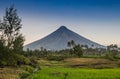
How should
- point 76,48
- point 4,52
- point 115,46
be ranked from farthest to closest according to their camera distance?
point 115,46, point 76,48, point 4,52

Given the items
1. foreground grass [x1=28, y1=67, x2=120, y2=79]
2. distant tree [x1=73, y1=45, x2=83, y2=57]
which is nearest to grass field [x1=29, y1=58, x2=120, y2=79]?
foreground grass [x1=28, y1=67, x2=120, y2=79]

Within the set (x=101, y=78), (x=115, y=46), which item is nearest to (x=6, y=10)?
(x=101, y=78)

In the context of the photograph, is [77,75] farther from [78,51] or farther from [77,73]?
[78,51]

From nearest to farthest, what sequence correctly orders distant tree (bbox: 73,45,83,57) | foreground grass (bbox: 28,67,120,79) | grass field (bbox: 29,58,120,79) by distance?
foreground grass (bbox: 28,67,120,79) < grass field (bbox: 29,58,120,79) < distant tree (bbox: 73,45,83,57)

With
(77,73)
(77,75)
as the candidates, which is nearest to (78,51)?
(77,73)

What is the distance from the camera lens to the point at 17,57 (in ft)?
154

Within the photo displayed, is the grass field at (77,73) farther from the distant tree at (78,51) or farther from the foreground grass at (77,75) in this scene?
the distant tree at (78,51)

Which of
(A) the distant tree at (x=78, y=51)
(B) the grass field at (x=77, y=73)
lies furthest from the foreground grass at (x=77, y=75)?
(A) the distant tree at (x=78, y=51)

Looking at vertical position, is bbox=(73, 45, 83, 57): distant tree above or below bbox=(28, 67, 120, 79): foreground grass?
above

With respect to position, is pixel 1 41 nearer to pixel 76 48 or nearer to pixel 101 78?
pixel 101 78

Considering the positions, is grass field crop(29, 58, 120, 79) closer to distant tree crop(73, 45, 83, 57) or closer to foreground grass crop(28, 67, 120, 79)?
foreground grass crop(28, 67, 120, 79)

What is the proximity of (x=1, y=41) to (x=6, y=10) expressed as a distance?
583cm

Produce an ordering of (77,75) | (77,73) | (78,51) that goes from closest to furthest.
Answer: (77,75)
(77,73)
(78,51)

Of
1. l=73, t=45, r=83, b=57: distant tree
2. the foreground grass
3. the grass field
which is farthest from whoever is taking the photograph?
l=73, t=45, r=83, b=57: distant tree
